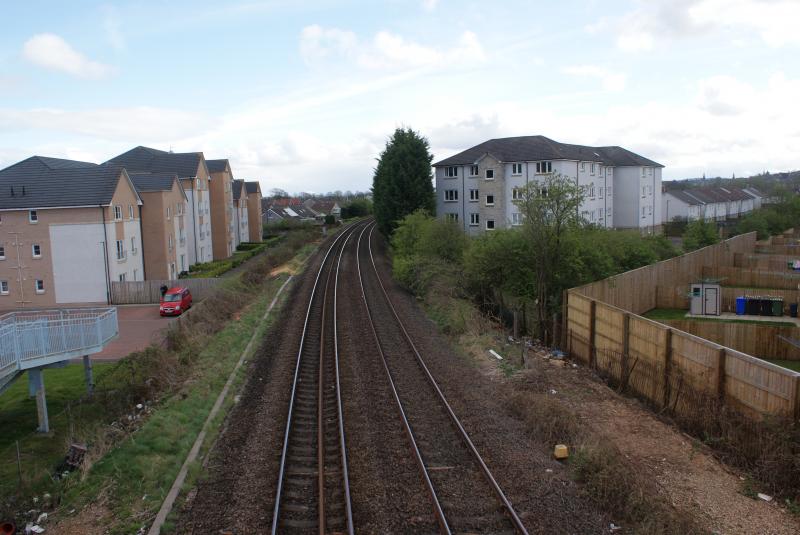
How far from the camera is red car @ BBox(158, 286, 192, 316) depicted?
3266 cm

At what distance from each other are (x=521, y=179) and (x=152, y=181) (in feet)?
92.5

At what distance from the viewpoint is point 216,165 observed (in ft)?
205

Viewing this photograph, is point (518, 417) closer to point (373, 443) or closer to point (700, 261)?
point (373, 443)

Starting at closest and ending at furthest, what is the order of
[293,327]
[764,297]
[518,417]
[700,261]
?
[518,417]
[293,327]
[764,297]
[700,261]

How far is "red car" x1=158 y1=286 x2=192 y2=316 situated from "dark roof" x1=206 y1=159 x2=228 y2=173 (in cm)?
2995

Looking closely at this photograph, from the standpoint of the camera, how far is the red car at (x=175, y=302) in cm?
3266

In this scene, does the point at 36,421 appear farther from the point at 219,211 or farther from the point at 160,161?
the point at 219,211

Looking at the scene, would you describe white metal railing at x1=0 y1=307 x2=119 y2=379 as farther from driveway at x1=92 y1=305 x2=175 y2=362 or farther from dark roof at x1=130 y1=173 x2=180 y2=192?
dark roof at x1=130 y1=173 x2=180 y2=192

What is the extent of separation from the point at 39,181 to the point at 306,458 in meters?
33.1

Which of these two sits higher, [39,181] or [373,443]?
[39,181]

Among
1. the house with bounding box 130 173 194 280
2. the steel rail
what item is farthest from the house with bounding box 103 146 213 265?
the steel rail

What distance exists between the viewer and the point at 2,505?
33.8 ft

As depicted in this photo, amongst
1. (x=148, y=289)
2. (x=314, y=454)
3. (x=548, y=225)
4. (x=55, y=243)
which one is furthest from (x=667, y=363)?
(x=55, y=243)

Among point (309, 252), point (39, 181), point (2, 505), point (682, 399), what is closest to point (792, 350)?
point (682, 399)
